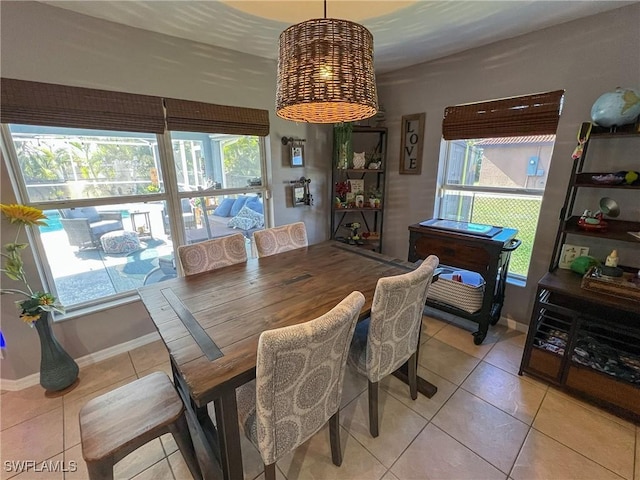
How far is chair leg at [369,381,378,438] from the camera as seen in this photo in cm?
149

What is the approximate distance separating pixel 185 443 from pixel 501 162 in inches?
118

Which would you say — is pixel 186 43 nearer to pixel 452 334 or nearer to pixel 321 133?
pixel 321 133

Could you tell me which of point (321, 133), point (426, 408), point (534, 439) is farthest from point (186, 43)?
point (534, 439)

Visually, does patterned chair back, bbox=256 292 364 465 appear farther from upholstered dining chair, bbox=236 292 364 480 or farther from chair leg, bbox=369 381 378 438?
chair leg, bbox=369 381 378 438

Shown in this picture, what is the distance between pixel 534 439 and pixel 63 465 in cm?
247

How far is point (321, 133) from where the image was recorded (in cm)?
317

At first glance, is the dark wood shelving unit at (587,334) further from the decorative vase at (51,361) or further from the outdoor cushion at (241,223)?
the decorative vase at (51,361)

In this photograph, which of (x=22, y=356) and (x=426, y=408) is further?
(x=22, y=356)

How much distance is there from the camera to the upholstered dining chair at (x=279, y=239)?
2.23 m

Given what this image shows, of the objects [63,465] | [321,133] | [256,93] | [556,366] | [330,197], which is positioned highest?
[256,93]

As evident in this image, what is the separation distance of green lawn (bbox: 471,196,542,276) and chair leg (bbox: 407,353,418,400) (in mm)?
1481

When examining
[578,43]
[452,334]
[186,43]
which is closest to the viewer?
[578,43]

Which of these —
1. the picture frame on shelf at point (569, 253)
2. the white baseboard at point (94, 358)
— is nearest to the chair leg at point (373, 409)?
the picture frame on shelf at point (569, 253)

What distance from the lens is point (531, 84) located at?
7.00 ft
